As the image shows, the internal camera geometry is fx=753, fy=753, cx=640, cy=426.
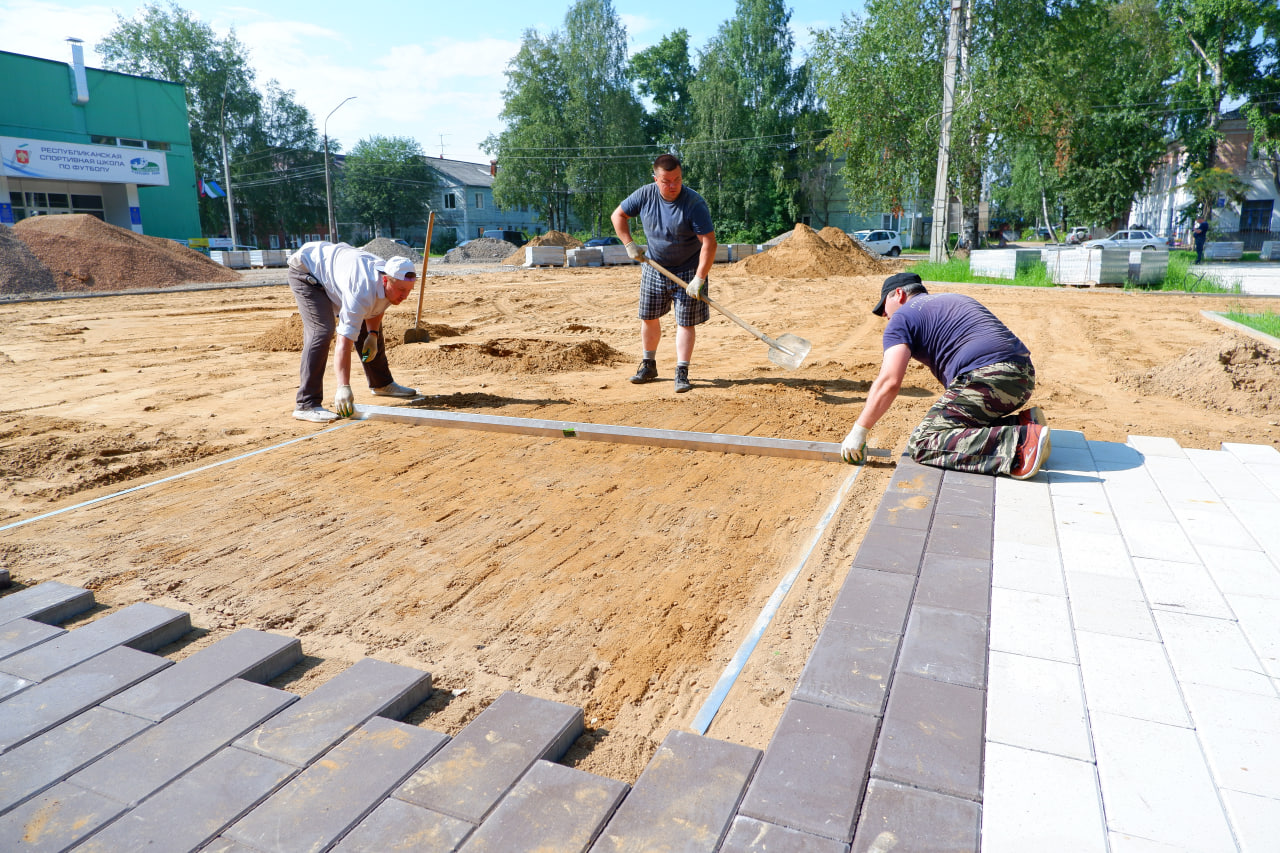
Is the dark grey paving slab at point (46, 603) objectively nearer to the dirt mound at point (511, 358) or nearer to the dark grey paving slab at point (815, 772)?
the dark grey paving slab at point (815, 772)

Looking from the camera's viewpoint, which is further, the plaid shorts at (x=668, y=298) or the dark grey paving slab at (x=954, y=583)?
the plaid shorts at (x=668, y=298)

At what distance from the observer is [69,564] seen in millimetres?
3182

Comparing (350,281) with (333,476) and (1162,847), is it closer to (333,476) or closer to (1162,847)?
(333,476)

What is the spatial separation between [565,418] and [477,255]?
28872 millimetres

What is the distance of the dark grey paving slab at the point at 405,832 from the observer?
1562 mm

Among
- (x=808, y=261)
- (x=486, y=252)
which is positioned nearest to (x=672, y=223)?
(x=808, y=261)

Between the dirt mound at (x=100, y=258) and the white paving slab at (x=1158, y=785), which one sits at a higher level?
the dirt mound at (x=100, y=258)

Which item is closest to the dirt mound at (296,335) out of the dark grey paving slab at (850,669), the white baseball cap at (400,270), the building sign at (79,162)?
the white baseball cap at (400,270)

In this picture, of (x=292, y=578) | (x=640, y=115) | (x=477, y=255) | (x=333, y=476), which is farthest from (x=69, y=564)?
(x=640, y=115)

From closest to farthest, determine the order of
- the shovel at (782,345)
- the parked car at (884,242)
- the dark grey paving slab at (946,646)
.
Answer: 1. the dark grey paving slab at (946,646)
2. the shovel at (782,345)
3. the parked car at (884,242)

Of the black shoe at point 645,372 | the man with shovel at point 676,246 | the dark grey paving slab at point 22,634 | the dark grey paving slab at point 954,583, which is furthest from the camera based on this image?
the black shoe at point 645,372

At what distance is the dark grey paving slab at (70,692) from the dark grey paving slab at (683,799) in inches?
60.0

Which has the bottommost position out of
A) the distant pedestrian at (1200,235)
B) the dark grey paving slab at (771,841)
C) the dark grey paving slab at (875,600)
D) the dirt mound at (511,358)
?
the dark grey paving slab at (771,841)

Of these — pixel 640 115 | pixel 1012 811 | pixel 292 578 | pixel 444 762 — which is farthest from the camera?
pixel 640 115
